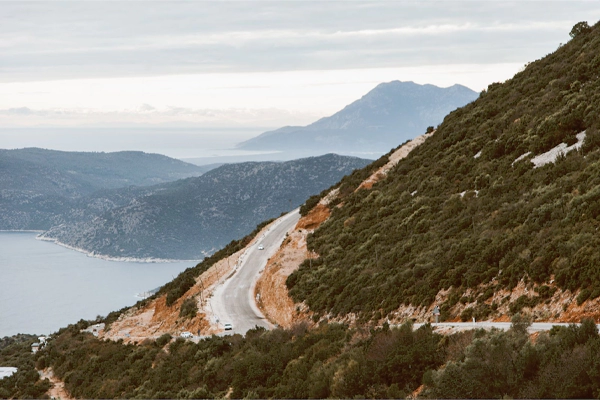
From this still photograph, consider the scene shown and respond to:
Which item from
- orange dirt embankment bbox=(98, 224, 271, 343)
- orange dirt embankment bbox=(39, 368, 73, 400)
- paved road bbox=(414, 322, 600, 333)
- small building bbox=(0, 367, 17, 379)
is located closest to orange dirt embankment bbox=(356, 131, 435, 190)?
orange dirt embankment bbox=(98, 224, 271, 343)

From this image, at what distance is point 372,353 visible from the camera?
1725 cm

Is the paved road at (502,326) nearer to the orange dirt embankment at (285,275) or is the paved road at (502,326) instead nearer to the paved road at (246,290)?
the orange dirt embankment at (285,275)

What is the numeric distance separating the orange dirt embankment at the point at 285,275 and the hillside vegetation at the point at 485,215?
92cm

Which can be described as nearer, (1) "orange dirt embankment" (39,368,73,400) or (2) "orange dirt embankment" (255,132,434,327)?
(1) "orange dirt embankment" (39,368,73,400)

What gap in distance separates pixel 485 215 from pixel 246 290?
21.8m

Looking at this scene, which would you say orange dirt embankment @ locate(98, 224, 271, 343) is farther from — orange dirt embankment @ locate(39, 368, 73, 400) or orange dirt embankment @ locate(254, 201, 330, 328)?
orange dirt embankment @ locate(39, 368, 73, 400)

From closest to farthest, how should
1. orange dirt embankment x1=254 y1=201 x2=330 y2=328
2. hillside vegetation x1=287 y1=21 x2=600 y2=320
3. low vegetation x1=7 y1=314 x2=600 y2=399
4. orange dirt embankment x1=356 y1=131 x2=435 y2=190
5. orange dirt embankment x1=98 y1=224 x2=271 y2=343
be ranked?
low vegetation x1=7 y1=314 x2=600 y2=399 → hillside vegetation x1=287 y1=21 x2=600 y2=320 → orange dirt embankment x1=254 y1=201 x2=330 y2=328 → orange dirt embankment x1=98 y1=224 x2=271 y2=343 → orange dirt embankment x1=356 y1=131 x2=435 y2=190

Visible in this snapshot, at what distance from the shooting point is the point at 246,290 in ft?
153

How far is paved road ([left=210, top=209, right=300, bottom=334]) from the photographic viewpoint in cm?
3966

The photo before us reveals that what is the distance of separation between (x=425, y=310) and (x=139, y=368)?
13.5 meters

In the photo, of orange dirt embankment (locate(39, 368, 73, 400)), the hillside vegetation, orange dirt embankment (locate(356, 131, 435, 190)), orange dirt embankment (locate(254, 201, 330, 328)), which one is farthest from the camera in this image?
orange dirt embankment (locate(356, 131, 435, 190))

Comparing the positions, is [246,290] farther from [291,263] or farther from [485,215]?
[485,215]

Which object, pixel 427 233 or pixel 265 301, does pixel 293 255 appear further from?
pixel 427 233

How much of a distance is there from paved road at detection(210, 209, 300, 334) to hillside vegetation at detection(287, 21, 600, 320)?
3.48 meters
